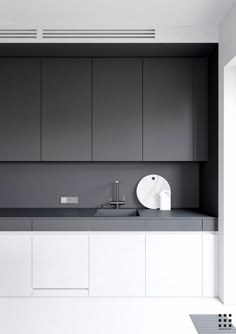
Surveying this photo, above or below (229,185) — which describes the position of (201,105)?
above

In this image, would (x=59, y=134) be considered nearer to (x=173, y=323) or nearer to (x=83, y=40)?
(x=83, y=40)

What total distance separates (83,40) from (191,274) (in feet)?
7.73

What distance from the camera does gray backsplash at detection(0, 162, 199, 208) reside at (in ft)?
12.6

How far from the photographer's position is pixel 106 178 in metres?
3.88

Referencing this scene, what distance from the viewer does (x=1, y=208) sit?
3.79 metres

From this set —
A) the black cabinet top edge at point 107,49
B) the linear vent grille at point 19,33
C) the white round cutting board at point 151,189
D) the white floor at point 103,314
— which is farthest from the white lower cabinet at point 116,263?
the linear vent grille at point 19,33

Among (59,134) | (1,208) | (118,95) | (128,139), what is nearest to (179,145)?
(128,139)

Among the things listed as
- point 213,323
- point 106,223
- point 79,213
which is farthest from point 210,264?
point 79,213

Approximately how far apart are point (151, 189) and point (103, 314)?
4.75ft

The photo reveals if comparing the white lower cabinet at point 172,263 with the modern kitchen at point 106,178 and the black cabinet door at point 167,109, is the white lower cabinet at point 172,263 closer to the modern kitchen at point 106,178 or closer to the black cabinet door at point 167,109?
the modern kitchen at point 106,178

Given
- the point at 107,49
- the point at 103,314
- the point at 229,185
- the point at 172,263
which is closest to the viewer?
the point at 103,314

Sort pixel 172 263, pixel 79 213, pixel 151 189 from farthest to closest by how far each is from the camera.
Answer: pixel 151 189, pixel 79 213, pixel 172 263

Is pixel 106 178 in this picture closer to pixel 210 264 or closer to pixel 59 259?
pixel 59 259

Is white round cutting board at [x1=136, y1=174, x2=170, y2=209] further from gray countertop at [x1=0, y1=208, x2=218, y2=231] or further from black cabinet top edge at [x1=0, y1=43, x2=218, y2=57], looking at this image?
black cabinet top edge at [x1=0, y1=43, x2=218, y2=57]
